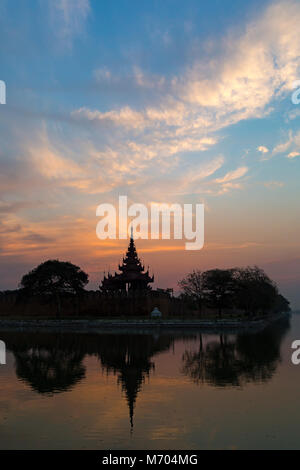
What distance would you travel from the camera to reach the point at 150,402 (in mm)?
14344

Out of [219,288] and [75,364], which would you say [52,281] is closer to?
[219,288]

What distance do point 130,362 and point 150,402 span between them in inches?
386

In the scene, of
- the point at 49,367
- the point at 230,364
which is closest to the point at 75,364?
the point at 49,367

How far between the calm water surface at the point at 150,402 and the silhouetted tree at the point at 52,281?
135 feet

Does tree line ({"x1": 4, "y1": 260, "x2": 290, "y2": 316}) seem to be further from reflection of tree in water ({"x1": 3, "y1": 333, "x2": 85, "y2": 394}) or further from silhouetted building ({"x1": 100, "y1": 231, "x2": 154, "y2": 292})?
reflection of tree in water ({"x1": 3, "y1": 333, "x2": 85, "y2": 394})

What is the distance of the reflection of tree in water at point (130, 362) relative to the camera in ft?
54.9

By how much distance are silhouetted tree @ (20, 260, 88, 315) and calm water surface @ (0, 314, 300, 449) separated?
41177 mm

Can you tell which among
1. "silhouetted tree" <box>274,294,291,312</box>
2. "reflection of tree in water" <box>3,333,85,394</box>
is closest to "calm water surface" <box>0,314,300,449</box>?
"reflection of tree in water" <box>3,333,85,394</box>

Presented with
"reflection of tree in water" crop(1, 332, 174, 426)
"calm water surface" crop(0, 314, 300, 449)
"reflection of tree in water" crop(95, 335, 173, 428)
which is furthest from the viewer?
"reflection of tree in water" crop(1, 332, 174, 426)

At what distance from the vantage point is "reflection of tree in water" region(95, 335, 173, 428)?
16734 mm

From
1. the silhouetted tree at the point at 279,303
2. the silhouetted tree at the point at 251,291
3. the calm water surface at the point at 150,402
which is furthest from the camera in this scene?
the silhouetted tree at the point at 279,303

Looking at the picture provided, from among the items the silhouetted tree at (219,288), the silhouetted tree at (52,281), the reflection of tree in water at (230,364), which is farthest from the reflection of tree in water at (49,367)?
the silhouetted tree at (219,288)

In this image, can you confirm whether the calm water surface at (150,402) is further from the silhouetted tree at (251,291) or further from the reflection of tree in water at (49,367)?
the silhouetted tree at (251,291)
